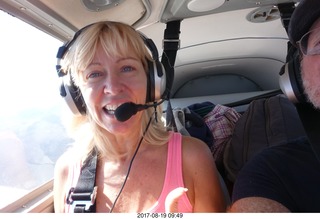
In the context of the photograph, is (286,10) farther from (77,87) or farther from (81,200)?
(81,200)

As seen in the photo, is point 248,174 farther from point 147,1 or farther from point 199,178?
point 147,1

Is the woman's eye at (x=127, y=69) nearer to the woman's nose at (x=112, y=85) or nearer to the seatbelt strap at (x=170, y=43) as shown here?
the woman's nose at (x=112, y=85)

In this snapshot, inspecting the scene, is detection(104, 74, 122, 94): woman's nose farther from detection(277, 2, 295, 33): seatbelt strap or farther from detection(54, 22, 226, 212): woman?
→ detection(277, 2, 295, 33): seatbelt strap

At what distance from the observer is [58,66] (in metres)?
0.92

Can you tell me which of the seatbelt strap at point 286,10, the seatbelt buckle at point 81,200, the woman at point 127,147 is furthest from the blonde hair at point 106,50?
the seatbelt strap at point 286,10

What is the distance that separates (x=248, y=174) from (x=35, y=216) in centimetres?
62

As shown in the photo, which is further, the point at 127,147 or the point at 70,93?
the point at 127,147

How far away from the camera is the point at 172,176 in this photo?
897mm

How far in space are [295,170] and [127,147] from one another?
57 cm

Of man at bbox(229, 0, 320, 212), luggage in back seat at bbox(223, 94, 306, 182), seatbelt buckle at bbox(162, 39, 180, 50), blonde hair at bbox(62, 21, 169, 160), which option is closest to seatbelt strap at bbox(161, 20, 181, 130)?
seatbelt buckle at bbox(162, 39, 180, 50)

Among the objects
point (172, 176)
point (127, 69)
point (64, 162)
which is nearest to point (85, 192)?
point (64, 162)

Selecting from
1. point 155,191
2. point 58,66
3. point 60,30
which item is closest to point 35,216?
point 155,191

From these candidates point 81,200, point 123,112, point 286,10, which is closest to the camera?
point 123,112

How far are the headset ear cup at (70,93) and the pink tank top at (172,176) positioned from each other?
0.23m
